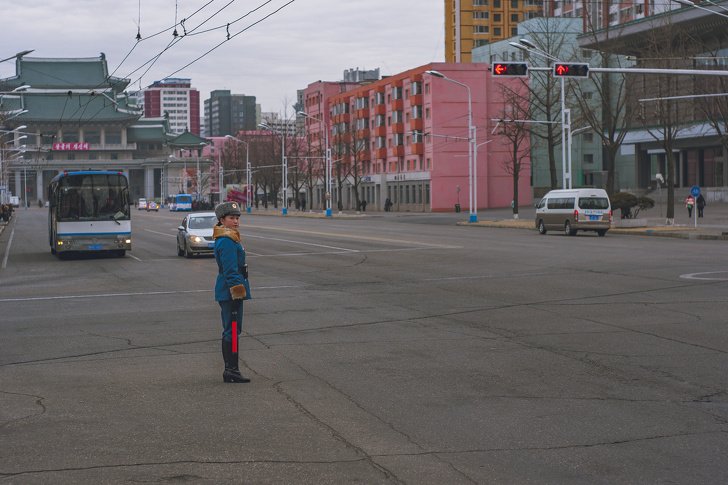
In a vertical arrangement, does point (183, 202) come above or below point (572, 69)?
below

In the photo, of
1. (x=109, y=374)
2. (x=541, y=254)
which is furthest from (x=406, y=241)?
(x=109, y=374)

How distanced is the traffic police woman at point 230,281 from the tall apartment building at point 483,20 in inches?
5320

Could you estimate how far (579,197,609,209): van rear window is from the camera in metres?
42.6

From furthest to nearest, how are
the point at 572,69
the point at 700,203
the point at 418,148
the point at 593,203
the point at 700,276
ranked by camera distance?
the point at 418,148, the point at 700,203, the point at 593,203, the point at 572,69, the point at 700,276

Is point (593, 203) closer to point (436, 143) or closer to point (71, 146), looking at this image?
point (436, 143)

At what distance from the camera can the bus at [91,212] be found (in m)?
32.9

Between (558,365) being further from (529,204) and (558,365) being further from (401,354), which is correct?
(529,204)

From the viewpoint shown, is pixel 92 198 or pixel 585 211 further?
pixel 585 211

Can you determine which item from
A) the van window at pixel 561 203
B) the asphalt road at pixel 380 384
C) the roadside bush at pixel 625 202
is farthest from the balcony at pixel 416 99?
the asphalt road at pixel 380 384

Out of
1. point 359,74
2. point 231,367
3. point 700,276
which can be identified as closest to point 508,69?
point 700,276

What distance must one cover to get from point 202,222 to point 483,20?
115364 millimetres

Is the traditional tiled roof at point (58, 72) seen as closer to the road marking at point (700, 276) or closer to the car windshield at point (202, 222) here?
the car windshield at point (202, 222)

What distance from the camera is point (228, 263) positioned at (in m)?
9.59

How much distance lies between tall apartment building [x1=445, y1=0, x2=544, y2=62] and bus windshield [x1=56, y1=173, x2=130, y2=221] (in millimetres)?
112704
